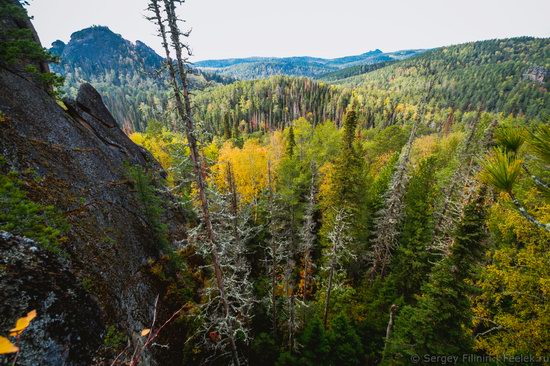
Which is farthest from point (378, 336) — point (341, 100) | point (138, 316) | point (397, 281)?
point (341, 100)

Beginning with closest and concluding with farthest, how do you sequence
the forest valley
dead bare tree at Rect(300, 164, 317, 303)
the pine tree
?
the forest valley
the pine tree
dead bare tree at Rect(300, 164, 317, 303)

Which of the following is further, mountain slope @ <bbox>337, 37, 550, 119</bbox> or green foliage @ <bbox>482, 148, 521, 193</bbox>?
mountain slope @ <bbox>337, 37, 550, 119</bbox>

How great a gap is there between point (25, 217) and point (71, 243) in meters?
1.94

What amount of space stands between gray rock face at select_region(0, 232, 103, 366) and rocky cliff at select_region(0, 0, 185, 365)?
27mm

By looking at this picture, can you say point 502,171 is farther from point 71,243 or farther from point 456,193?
point 456,193

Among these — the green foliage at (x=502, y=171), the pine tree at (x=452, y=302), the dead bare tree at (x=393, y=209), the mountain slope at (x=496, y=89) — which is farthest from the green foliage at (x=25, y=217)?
the mountain slope at (x=496, y=89)

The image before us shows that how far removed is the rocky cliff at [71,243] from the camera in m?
8.23

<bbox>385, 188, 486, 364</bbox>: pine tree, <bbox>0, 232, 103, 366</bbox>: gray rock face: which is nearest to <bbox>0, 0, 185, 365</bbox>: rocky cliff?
<bbox>0, 232, 103, 366</bbox>: gray rock face

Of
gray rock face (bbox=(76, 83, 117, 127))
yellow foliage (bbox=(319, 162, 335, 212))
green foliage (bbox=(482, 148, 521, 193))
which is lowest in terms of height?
yellow foliage (bbox=(319, 162, 335, 212))

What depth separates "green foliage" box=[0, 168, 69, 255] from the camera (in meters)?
9.03

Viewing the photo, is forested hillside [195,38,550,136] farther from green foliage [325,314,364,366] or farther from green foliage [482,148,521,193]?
green foliage [482,148,521,193]

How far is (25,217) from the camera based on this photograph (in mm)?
9492

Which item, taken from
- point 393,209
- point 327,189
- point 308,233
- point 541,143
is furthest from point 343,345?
point 327,189

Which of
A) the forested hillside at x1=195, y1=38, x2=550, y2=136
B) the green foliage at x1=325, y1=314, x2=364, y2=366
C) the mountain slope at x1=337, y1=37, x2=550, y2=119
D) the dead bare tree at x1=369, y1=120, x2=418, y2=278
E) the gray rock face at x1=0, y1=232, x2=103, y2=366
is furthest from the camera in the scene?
the mountain slope at x1=337, y1=37, x2=550, y2=119
